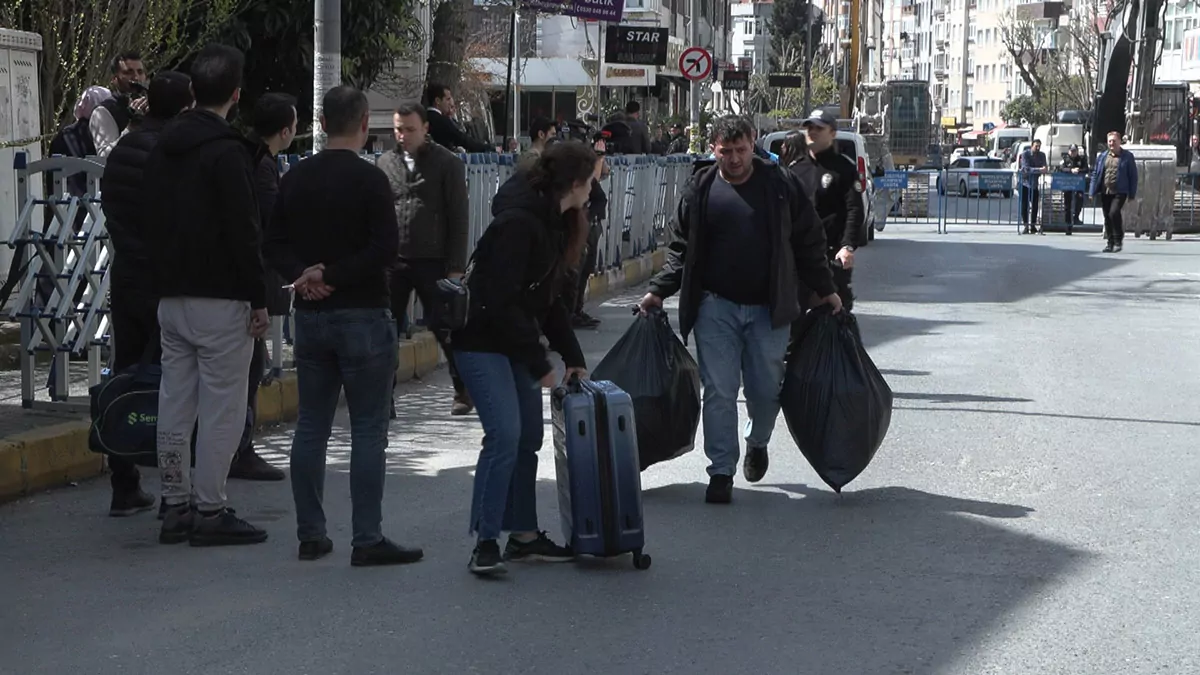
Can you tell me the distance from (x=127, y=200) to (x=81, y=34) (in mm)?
6715

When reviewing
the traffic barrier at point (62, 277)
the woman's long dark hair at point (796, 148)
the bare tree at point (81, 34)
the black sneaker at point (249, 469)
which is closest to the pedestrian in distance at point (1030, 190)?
the bare tree at point (81, 34)

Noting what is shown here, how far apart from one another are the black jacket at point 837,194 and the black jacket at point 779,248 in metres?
2.39

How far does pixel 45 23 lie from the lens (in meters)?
13.8

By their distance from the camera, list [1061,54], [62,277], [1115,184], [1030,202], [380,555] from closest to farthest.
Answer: [380,555]
[62,277]
[1115,184]
[1030,202]
[1061,54]

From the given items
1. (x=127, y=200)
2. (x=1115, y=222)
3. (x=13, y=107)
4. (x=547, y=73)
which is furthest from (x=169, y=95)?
(x=547, y=73)

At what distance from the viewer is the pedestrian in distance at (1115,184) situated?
89.4 ft

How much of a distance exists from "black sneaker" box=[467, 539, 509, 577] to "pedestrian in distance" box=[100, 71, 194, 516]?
5.97 feet

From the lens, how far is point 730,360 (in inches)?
333

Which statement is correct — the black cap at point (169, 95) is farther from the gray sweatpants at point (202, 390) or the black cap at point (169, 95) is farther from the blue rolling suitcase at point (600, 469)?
the blue rolling suitcase at point (600, 469)

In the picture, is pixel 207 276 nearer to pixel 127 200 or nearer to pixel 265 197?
pixel 127 200

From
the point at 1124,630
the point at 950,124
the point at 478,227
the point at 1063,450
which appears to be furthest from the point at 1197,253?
the point at 950,124

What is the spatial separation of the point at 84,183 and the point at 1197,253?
2076 cm

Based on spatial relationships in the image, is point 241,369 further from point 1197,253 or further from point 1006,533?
point 1197,253

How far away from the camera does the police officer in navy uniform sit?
10.9 metres
